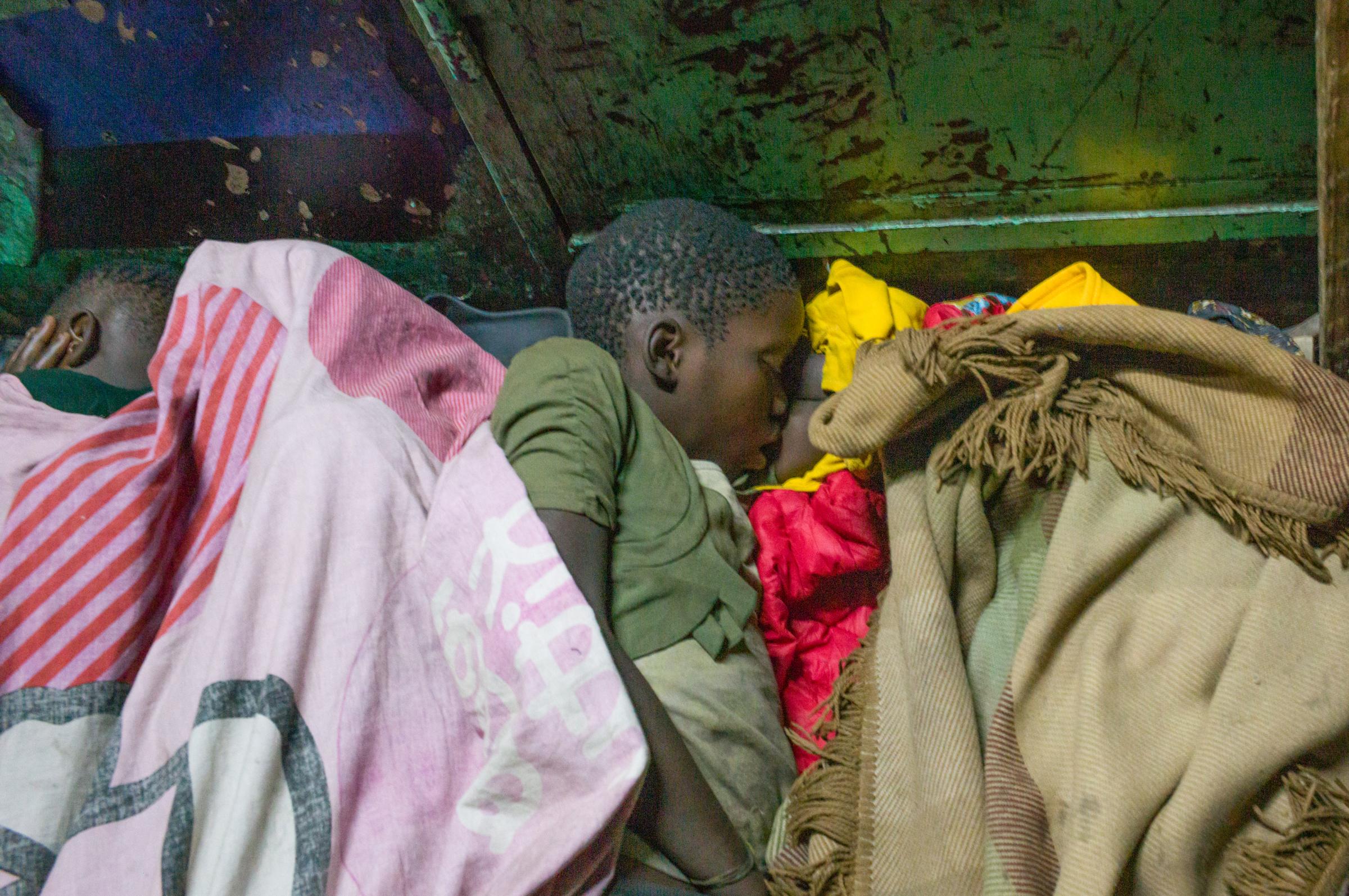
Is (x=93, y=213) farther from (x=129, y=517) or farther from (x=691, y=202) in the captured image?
(x=691, y=202)

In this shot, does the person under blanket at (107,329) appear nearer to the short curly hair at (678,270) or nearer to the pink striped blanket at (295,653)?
the pink striped blanket at (295,653)

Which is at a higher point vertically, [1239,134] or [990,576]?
[1239,134]

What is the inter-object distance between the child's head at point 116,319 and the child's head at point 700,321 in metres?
0.79

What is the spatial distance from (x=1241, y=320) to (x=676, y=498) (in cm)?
75

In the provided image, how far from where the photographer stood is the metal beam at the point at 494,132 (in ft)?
3.90

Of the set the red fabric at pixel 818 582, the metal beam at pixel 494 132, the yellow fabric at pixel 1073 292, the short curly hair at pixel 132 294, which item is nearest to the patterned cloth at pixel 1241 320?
the yellow fabric at pixel 1073 292

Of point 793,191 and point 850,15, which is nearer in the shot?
point 850,15

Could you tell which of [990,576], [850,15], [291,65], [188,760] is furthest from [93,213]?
[990,576]

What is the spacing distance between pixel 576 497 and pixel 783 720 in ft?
1.26

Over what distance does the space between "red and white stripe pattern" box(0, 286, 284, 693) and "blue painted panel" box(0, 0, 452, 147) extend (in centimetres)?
40

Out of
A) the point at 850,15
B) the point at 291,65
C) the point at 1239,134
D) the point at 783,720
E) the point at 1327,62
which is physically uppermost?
the point at 291,65

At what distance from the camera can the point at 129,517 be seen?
98cm

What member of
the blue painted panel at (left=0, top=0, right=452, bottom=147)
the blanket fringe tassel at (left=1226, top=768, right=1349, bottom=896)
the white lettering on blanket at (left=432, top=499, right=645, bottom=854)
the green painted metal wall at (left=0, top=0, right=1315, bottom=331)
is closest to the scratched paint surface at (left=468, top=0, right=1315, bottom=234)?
the green painted metal wall at (left=0, top=0, right=1315, bottom=331)

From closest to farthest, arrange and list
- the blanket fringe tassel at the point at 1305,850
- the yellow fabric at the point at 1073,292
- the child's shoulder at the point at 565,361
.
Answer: the blanket fringe tassel at the point at 1305,850, the child's shoulder at the point at 565,361, the yellow fabric at the point at 1073,292
